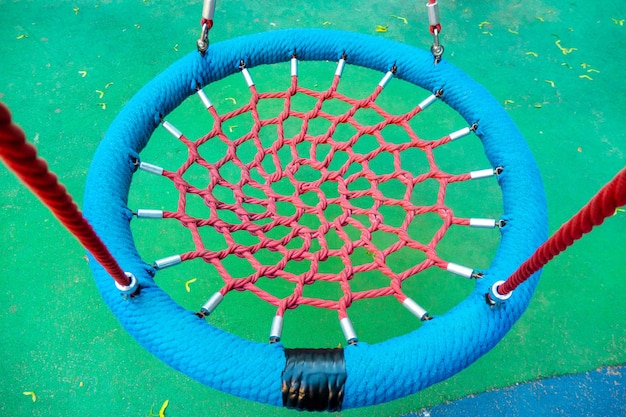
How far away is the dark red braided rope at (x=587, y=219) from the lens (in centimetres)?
40

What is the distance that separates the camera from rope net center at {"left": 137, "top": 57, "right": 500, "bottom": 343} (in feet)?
2.84

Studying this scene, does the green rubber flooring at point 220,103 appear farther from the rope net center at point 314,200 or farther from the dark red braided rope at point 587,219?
the dark red braided rope at point 587,219

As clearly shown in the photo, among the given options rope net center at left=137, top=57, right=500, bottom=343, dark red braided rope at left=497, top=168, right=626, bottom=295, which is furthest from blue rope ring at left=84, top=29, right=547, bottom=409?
dark red braided rope at left=497, top=168, right=626, bottom=295

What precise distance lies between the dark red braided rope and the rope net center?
259 millimetres

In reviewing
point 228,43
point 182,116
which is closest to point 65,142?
point 182,116

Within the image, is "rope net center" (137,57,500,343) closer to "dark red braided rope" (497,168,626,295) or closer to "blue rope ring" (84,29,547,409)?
"blue rope ring" (84,29,547,409)

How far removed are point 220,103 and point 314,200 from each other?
58cm

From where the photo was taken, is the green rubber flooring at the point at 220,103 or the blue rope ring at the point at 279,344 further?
the green rubber flooring at the point at 220,103

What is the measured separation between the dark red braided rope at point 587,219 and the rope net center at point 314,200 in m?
0.26

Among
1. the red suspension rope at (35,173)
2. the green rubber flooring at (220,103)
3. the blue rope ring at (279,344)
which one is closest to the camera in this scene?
the red suspension rope at (35,173)

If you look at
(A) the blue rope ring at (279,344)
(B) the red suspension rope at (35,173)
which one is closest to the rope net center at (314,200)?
(A) the blue rope ring at (279,344)

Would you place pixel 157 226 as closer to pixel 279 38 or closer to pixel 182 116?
pixel 182 116

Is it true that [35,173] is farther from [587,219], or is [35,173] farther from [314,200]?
[314,200]

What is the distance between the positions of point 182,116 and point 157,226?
496 millimetres
